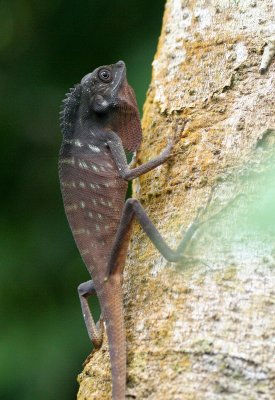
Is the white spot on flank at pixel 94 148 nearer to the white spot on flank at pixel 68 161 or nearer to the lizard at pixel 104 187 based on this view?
the lizard at pixel 104 187

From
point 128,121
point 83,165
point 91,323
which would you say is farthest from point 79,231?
point 128,121

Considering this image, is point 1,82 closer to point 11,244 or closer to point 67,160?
point 11,244

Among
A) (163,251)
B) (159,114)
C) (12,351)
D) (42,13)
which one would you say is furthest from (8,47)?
(163,251)

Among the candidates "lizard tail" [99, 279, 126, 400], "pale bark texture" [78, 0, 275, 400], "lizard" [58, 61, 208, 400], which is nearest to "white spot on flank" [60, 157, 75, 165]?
"lizard" [58, 61, 208, 400]

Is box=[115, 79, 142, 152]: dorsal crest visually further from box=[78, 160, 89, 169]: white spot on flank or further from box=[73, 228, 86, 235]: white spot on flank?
box=[73, 228, 86, 235]: white spot on flank

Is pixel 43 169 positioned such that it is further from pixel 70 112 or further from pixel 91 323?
pixel 91 323

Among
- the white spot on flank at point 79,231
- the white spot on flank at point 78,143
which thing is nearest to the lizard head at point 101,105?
the white spot on flank at point 78,143
